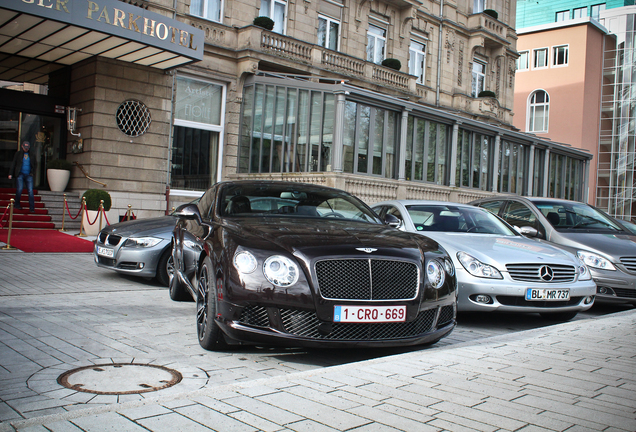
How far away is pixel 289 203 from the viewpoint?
568 cm

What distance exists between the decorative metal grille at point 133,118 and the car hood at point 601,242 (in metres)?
12.6

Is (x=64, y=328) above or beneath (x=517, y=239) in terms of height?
beneath

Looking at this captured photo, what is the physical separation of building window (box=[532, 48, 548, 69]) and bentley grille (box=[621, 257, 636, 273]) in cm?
4201

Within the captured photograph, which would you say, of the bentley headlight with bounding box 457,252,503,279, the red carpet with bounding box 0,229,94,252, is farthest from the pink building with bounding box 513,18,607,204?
the bentley headlight with bounding box 457,252,503,279

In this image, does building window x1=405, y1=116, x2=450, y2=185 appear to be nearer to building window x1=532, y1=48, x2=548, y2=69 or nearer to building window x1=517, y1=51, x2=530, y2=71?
building window x1=532, y1=48, x2=548, y2=69

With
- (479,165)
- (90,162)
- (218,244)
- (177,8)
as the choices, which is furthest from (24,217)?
(479,165)


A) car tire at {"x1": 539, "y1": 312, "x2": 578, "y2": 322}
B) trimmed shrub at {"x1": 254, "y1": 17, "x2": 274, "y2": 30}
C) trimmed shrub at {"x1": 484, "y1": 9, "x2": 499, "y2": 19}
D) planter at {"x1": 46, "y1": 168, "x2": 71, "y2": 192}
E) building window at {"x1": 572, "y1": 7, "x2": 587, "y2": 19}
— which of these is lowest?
car tire at {"x1": 539, "y1": 312, "x2": 578, "y2": 322}

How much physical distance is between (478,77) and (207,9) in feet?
54.5

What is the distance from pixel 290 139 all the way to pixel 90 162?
593 centimetres

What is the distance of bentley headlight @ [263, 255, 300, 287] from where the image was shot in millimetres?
4074

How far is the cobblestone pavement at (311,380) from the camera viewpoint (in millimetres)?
2783

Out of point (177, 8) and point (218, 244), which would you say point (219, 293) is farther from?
point (177, 8)

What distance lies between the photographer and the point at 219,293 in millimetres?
4316

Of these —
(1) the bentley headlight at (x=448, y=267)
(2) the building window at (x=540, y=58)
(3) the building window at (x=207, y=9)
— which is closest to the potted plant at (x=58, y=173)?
(3) the building window at (x=207, y=9)
